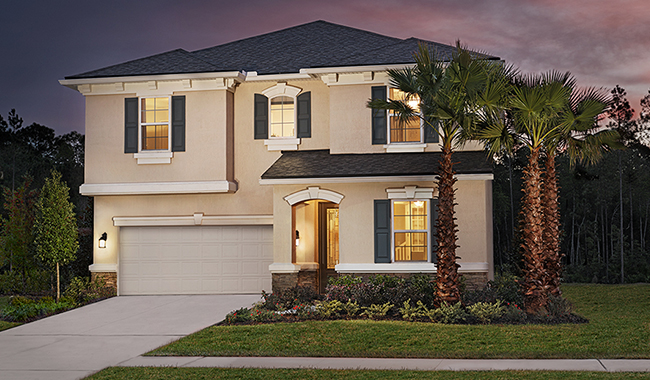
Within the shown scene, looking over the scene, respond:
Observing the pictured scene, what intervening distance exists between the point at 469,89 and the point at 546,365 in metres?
6.13

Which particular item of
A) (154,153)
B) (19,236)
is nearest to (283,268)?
(154,153)

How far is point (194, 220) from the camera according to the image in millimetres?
18266

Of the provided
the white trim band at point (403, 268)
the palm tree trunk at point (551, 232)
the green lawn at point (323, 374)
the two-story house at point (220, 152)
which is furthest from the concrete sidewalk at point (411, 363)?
the two-story house at point (220, 152)

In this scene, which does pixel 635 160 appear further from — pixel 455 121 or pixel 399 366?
pixel 399 366

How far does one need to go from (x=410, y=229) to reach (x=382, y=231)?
745 mm

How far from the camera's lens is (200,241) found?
727 inches

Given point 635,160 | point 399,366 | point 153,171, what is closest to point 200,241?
point 153,171

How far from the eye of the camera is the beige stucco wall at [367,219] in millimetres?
15742

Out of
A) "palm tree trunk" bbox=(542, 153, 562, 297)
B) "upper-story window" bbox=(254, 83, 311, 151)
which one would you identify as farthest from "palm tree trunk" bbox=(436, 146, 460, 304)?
"upper-story window" bbox=(254, 83, 311, 151)

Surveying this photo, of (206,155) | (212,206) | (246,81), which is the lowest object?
(212,206)

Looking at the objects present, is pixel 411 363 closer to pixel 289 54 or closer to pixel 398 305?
pixel 398 305

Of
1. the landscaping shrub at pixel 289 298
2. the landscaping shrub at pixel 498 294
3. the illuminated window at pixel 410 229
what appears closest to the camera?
the landscaping shrub at pixel 498 294

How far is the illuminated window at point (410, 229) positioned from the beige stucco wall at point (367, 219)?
0.56 metres

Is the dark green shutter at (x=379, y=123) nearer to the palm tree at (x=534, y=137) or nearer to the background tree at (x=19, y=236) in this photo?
the palm tree at (x=534, y=137)
